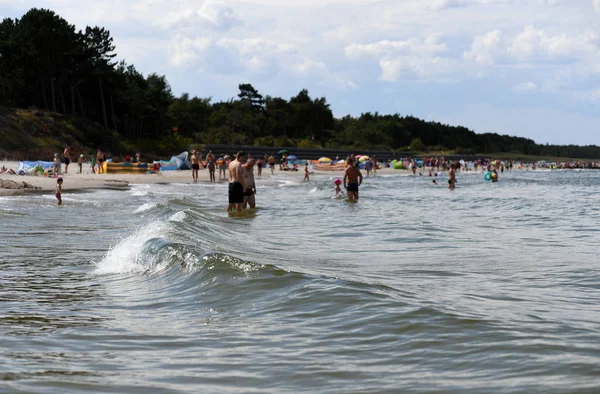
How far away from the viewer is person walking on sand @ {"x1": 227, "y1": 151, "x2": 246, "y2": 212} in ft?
56.0

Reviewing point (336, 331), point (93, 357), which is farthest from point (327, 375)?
point (93, 357)

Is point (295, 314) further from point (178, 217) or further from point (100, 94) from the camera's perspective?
point (100, 94)

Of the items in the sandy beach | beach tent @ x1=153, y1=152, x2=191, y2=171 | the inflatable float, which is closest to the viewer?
the sandy beach

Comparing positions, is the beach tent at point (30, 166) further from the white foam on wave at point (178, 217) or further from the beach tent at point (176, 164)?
the white foam on wave at point (178, 217)

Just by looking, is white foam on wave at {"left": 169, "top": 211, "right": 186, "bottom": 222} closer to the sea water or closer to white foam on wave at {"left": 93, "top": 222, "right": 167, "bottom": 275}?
the sea water

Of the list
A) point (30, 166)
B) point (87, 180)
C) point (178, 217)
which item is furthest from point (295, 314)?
point (30, 166)

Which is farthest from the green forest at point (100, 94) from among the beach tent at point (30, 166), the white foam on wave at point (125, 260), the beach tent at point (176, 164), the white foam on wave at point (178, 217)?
the white foam on wave at point (125, 260)

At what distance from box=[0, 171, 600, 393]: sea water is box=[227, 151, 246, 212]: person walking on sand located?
4.45m

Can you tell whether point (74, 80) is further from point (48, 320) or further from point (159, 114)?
point (48, 320)

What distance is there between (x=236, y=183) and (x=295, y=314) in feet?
38.3

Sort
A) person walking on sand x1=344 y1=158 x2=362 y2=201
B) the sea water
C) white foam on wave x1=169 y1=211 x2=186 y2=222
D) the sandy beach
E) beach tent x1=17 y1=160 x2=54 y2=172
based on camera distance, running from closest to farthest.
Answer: the sea water < white foam on wave x1=169 y1=211 x2=186 y2=222 < person walking on sand x1=344 y1=158 x2=362 y2=201 < the sandy beach < beach tent x1=17 y1=160 x2=54 y2=172

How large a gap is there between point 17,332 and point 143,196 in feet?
68.5

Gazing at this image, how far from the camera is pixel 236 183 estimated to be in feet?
57.2

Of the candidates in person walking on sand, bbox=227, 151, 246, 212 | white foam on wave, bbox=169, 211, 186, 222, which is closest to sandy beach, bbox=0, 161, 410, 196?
person walking on sand, bbox=227, 151, 246, 212
